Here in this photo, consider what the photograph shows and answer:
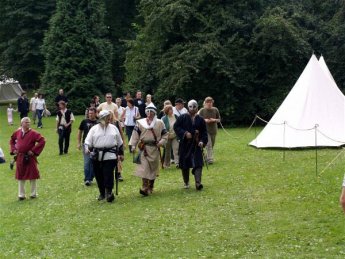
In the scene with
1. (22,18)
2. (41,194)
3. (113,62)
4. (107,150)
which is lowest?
(41,194)

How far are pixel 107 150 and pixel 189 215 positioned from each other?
241 centimetres

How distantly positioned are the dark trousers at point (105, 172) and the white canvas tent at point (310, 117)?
8860 millimetres

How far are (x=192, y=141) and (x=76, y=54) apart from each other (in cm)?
3243

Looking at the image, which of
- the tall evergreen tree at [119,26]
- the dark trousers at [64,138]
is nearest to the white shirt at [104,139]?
the dark trousers at [64,138]

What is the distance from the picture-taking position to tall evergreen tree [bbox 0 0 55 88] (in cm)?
5000

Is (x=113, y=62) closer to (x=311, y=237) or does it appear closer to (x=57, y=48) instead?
(x=57, y=48)

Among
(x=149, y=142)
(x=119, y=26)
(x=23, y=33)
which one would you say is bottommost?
(x=149, y=142)

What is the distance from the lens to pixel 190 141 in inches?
556

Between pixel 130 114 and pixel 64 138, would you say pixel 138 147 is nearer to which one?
pixel 130 114

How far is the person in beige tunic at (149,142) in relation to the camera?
45.0ft

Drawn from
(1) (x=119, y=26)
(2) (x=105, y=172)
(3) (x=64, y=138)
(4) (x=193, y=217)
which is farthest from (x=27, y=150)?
(1) (x=119, y=26)

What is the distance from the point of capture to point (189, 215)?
38.3 ft

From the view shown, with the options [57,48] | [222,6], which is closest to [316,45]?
[222,6]

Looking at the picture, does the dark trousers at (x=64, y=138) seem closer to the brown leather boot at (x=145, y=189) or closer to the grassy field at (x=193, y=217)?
the grassy field at (x=193, y=217)
